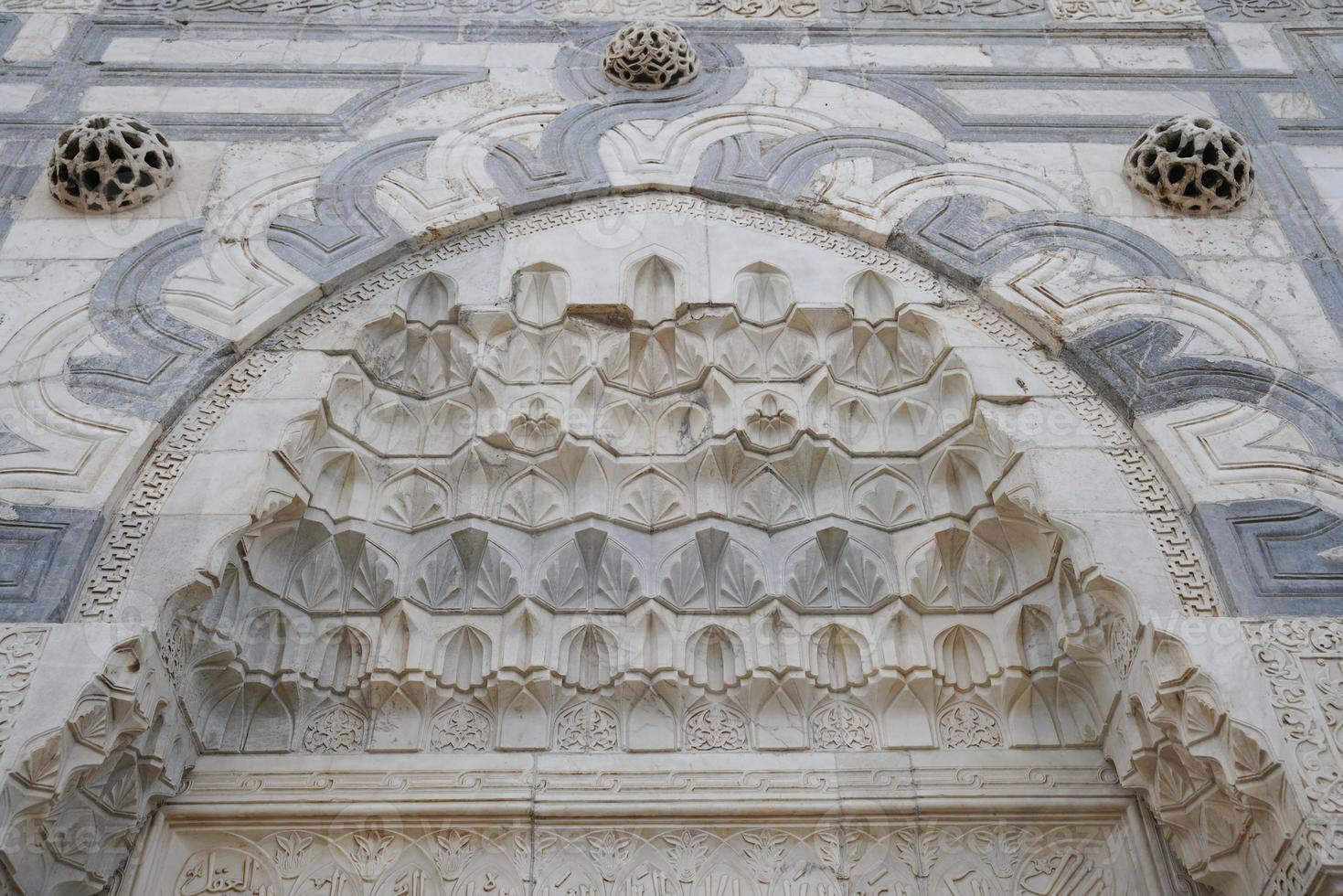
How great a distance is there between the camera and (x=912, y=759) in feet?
A: 12.4

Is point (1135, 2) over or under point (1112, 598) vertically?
over

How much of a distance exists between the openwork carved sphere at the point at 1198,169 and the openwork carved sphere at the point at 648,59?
1.78m

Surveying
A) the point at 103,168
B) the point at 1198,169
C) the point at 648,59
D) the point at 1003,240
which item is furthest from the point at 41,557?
the point at 1198,169

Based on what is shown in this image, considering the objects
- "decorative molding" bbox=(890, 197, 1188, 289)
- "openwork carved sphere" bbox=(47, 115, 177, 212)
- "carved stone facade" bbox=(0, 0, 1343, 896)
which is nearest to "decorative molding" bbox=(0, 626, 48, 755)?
"carved stone facade" bbox=(0, 0, 1343, 896)

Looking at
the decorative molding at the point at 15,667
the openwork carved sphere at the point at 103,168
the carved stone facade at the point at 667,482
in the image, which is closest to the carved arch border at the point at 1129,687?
the carved stone facade at the point at 667,482

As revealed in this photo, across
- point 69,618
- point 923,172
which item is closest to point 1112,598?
point 923,172

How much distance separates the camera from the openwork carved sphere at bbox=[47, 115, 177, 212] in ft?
14.1

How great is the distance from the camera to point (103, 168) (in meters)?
4.32

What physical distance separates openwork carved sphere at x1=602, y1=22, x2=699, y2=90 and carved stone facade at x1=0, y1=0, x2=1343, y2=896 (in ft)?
0.10

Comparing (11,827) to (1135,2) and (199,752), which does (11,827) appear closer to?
(199,752)

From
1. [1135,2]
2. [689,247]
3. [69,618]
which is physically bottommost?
[69,618]

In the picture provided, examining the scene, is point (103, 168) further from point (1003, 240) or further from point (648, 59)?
point (1003, 240)

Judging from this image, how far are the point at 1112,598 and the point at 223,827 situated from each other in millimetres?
2596

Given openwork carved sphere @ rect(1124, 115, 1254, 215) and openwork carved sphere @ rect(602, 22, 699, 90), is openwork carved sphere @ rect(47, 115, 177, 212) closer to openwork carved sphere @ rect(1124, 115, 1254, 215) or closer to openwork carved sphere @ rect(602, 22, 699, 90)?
openwork carved sphere @ rect(602, 22, 699, 90)
